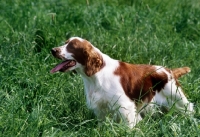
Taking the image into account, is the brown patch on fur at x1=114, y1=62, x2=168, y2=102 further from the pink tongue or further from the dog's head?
the pink tongue

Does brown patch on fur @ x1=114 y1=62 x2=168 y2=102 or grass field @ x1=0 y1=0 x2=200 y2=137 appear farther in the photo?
brown patch on fur @ x1=114 y1=62 x2=168 y2=102

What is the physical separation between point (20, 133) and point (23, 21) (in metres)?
3.31

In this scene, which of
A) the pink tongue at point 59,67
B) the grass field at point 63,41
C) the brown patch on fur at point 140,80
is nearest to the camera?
the grass field at point 63,41

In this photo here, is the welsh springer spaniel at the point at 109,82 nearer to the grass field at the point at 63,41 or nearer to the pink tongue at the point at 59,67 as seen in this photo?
the pink tongue at the point at 59,67

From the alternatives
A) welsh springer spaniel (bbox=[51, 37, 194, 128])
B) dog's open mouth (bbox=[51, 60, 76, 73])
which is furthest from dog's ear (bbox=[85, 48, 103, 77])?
dog's open mouth (bbox=[51, 60, 76, 73])

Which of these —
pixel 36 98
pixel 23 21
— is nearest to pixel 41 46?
pixel 23 21

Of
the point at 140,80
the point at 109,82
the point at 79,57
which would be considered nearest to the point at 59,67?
the point at 79,57

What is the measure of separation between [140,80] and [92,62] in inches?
21.2

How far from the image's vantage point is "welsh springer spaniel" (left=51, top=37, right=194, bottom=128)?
5230 millimetres

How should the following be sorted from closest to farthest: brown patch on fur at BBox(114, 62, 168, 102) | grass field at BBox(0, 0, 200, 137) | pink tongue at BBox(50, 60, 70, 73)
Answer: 1. grass field at BBox(0, 0, 200, 137)
2. pink tongue at BBox(50, 60, 70, 73)
3. brown patch on fur at BBox(114, 62, 168, 102)

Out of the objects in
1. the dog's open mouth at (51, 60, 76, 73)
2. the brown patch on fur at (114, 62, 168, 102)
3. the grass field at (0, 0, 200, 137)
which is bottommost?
the grass field at (0, 0, 200, 137)

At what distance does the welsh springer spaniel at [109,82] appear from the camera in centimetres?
523

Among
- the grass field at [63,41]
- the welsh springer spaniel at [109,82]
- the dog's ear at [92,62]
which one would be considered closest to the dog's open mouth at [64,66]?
the welsh springer spaniel at [109,82]

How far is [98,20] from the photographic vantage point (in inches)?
313
